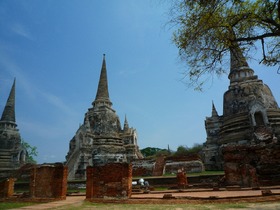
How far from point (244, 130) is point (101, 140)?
16011mm

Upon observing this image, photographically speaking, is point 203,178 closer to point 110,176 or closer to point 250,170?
point 250,170

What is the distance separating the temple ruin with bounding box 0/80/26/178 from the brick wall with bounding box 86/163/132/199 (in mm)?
26114

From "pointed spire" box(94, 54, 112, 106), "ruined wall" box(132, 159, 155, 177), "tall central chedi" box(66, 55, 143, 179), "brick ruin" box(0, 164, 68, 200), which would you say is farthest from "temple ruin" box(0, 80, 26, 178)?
"brick ruin" box(0, 164, 68, 200)

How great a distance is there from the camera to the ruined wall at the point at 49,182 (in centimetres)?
1044

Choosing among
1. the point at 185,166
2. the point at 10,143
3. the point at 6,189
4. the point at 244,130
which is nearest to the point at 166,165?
the point at 185,166

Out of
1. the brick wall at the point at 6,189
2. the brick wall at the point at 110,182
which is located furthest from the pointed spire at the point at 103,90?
the brick wall at the point at 110,182

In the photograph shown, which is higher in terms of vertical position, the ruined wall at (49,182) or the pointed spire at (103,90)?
the pointed spire at (103,90)

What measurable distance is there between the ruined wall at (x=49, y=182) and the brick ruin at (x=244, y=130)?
865 cm

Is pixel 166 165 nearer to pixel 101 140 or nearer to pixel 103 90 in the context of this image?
pixel 101 140

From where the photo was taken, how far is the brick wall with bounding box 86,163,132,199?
8.98 metres

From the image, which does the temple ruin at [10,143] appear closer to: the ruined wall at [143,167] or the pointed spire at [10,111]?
the pointed spire at [10,111]

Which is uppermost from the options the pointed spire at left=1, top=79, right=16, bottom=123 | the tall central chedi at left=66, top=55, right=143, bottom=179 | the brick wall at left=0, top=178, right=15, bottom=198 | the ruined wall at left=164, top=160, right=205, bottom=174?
the pointed spire at left=1, top=79, right=16, bottom=123

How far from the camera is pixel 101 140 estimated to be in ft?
92.7

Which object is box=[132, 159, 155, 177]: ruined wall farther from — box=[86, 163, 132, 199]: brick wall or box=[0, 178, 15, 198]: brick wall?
box=[86, 163, 132, 199]: brick wall
